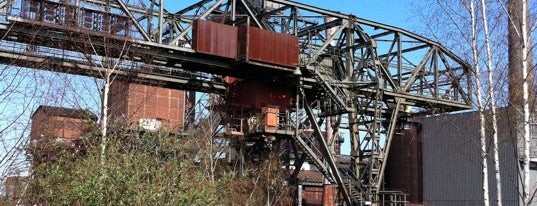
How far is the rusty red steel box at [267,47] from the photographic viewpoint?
29078mm

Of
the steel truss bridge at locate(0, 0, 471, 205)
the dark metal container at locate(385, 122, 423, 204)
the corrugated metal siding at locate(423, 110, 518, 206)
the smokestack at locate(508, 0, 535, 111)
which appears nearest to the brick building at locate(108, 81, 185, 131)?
the steel truss bridge at locate(0, 0, 471, 205)

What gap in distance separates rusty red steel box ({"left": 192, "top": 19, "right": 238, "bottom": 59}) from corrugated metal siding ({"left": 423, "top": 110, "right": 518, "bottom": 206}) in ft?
53.0

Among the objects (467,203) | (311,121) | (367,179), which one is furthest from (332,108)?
(467,203)

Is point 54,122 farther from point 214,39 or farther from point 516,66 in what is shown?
point 516,66

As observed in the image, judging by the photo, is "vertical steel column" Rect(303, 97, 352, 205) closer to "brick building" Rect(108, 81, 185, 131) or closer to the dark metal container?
"brick building" Rect(108, 81, 185, 131)

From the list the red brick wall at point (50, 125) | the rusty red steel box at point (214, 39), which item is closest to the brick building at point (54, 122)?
the red brick wall at point (50, 125)

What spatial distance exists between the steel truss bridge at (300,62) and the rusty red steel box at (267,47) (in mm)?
564

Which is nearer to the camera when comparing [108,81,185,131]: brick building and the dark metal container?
[108,81,185,131]: brick building

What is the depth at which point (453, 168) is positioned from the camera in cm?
4206

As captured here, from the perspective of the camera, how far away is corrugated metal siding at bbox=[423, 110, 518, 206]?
39.0 metres

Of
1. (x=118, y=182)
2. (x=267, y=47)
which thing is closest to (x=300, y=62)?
(x=267, y=47)

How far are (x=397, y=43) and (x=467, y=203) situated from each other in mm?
12076

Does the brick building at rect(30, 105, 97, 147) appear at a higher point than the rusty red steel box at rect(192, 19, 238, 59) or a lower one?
lower

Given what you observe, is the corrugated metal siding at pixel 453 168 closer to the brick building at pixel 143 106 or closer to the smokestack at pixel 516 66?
the brick building at pixel 143 106
